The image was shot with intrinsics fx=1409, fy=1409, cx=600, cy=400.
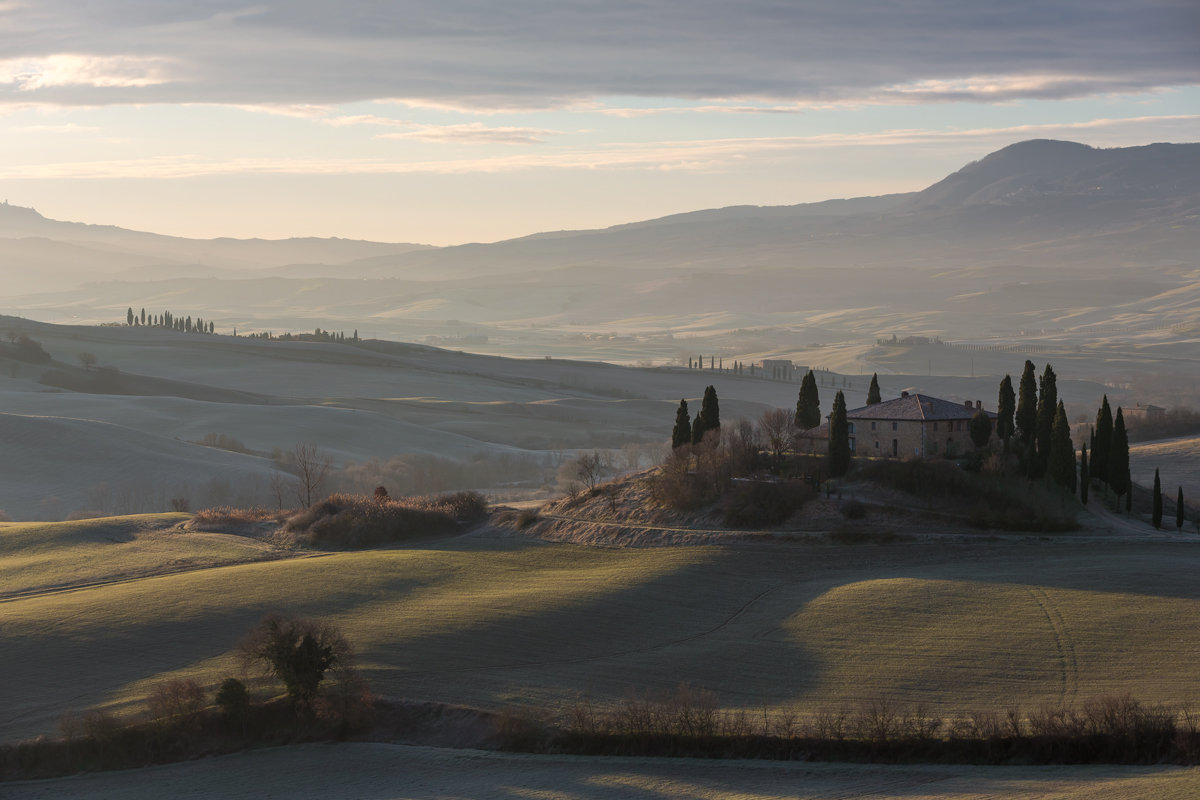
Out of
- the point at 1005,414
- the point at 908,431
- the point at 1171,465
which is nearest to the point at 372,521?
the point at 908,431

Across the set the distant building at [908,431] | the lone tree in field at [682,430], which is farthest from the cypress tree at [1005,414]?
the lone tree in field at [682,430]

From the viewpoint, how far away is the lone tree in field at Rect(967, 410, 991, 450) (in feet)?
258

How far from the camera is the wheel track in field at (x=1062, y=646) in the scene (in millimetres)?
45734

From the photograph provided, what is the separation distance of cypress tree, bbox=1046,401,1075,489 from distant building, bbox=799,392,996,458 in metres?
4.65

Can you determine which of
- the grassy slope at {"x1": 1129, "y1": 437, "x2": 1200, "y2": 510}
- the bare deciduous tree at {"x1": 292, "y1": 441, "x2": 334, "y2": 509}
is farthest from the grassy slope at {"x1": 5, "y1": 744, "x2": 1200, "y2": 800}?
the bare deciduous tree at {"x1": 292, "y1": 441, "x2": 334, "y2": 509}

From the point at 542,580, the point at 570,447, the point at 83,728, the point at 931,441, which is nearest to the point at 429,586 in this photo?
the point at 542,580

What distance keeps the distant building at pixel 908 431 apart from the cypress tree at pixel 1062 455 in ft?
15.3

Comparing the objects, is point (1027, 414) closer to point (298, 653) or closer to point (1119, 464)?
point (1119, 464)

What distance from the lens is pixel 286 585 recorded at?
64000mm

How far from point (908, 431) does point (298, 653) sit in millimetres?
42873

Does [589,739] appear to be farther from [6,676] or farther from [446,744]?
[6,676]

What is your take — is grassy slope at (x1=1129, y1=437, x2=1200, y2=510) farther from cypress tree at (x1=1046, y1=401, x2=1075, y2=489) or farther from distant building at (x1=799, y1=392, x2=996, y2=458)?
distant building at (x1=799, y1=392, x2=996, y2=458)

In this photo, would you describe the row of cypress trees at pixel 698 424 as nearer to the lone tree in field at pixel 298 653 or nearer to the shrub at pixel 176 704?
the lone tree in field at pixel 298 653

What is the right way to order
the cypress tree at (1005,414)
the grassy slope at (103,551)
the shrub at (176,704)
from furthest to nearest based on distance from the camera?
the cypress tree at (1005,414)
the grassy slope at (103,551)
the shrub at (176,704)
